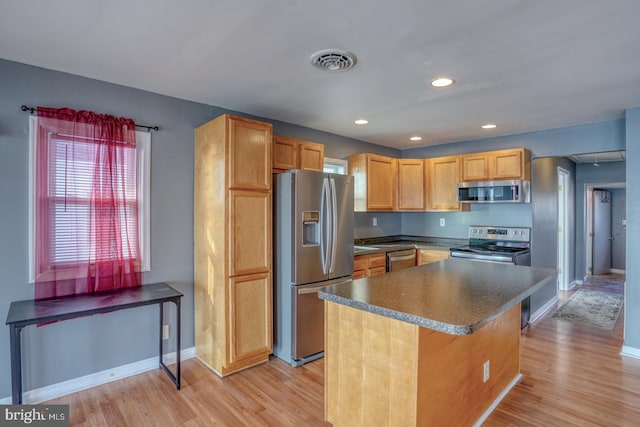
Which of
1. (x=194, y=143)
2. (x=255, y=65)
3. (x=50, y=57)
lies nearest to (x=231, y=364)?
(x=194, y=143)

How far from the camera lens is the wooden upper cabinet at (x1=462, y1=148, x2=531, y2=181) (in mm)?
4266

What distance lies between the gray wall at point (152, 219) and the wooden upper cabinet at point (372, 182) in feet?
6.74

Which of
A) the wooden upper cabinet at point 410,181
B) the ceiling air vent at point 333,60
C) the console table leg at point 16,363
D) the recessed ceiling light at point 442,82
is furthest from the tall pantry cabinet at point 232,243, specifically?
the wooden upper cabinet at point 410,181

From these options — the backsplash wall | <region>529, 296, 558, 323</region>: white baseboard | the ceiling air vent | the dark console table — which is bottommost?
<region>529, 296, 558, 323</region>: white baseboard

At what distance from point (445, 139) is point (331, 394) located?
12.9ft

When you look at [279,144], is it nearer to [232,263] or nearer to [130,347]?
[232,263]

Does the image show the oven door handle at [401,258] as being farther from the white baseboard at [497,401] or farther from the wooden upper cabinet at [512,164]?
the white baseboard at [497,401]

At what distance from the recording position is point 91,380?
2.72m

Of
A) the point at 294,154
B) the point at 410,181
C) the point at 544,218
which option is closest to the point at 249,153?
the point at 294,154

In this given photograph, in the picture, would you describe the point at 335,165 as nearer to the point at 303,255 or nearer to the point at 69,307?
the point at 303,255

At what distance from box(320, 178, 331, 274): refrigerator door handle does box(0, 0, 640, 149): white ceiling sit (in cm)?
83

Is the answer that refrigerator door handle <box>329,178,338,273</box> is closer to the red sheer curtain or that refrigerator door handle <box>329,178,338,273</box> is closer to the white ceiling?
the white ceiling

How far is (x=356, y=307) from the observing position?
1828 mm

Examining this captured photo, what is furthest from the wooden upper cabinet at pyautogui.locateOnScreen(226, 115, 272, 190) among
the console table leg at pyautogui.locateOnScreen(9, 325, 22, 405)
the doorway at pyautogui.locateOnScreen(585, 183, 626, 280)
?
the doorway at pyautogui.locateOnScreen(585, 183, 626, 280)
